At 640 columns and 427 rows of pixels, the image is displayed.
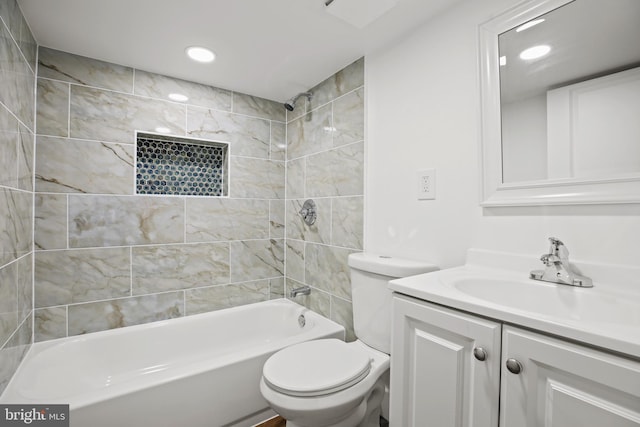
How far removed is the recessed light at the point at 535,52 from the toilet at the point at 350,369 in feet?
3.08

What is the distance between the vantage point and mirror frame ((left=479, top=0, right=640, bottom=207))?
37.6 inches

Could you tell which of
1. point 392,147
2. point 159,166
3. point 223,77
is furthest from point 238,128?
point 392,147

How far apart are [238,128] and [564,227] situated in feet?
7.02

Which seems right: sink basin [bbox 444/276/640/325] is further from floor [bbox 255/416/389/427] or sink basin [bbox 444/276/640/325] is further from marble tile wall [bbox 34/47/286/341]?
marble tile wall [bbox 34/47/286/341]

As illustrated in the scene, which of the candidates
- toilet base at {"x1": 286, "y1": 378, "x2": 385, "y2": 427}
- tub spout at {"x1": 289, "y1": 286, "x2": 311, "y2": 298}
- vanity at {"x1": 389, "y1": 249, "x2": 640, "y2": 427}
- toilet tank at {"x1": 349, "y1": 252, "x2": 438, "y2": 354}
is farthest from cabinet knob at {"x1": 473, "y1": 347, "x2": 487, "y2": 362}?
tub spout at {"x1": 289, "y1": 286, "x2": 311, "y2": 298}

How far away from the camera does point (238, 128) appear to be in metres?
2.35

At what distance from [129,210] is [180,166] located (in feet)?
1.59

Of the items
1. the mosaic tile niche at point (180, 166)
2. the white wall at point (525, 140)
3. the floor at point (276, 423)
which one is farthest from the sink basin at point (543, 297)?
the mosaic tile niche at point (180, 166)

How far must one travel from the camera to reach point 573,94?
1.04 m

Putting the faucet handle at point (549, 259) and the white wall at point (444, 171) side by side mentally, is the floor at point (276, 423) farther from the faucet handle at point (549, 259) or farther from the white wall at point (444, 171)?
the faucet handle at point (549, 259)

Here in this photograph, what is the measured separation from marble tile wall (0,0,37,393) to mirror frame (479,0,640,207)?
196 centimetres

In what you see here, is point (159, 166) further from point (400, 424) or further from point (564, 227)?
point (564, 227)

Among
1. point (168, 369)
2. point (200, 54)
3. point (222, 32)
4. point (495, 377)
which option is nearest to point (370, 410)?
point (495, 377)

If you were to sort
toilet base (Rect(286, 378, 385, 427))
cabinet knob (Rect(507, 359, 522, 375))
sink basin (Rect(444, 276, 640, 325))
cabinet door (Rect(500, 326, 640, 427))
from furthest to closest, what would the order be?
1. toilet base (Rect(286, 378, 385, 427))
2. sink basin (Rect(444, 276, 640, 325))
3. cabinet knob (Rect(507, 359, 522, 375))
4. cabinet door (Rect(500, 326, 640, 427))
